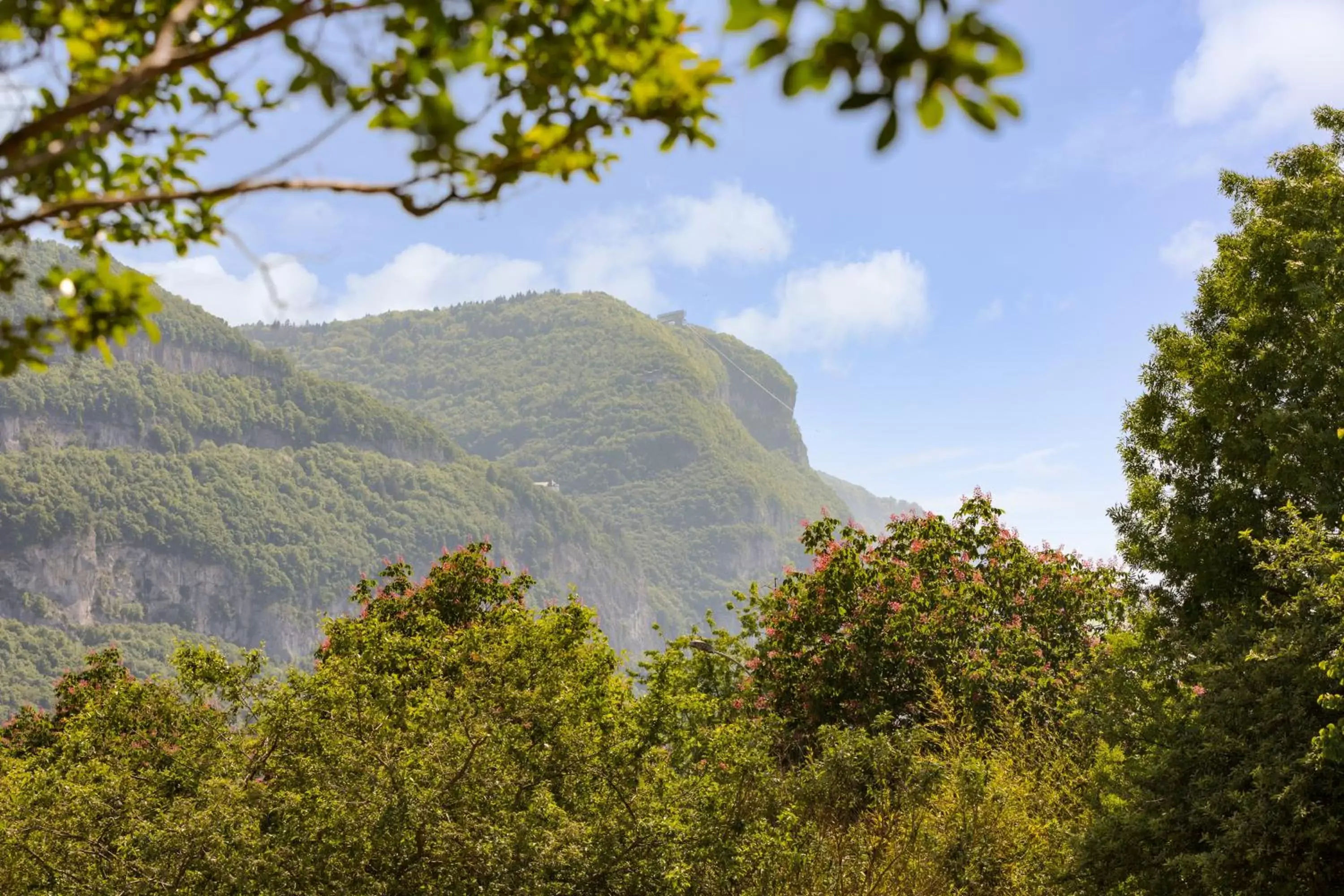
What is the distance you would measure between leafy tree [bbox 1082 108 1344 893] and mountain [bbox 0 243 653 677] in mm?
125121

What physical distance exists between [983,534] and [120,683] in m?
14.3

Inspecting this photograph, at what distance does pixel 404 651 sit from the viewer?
14.5m

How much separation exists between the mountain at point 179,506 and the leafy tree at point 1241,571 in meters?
125

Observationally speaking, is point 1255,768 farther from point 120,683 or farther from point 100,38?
point 120,683

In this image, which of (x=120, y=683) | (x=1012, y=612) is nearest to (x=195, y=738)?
(x=120, y=683)

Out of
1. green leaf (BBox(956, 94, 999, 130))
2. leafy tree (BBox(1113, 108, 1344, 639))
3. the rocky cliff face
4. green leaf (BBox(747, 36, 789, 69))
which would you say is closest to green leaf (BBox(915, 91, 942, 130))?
green leaf (BBox(956, 94, 999, 130))

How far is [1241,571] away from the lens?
37.4 feet

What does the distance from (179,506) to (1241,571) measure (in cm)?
17211

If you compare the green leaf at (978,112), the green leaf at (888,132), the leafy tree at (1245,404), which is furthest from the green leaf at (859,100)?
the leafy tree at (1245,404)

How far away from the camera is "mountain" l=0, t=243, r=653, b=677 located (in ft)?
473

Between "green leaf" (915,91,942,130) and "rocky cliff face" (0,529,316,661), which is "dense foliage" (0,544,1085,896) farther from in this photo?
"rocky cliff face" (0,529,316,661)

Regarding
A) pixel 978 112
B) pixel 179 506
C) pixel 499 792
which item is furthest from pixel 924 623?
pixel 179 506

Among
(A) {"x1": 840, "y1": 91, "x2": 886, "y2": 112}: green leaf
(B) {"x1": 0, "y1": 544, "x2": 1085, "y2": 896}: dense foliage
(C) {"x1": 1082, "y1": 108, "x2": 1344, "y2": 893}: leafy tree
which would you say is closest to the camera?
(A) {"x1": 840, "y1": 91, "x2": 886, "y2": 112}: green leaf

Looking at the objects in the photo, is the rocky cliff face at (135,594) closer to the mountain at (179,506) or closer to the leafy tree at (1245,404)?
the mountain at (179,506)
